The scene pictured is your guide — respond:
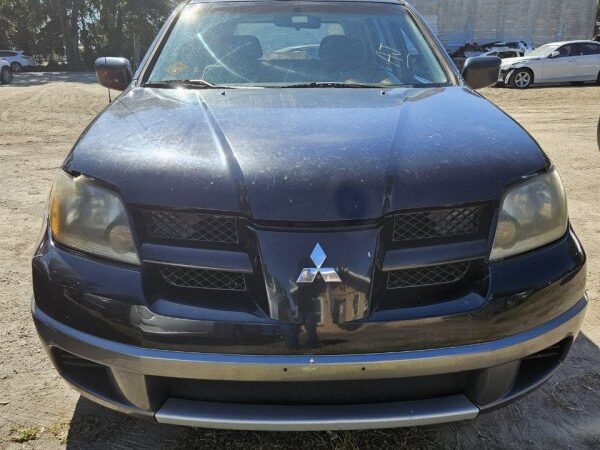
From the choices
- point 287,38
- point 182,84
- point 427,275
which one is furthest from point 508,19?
point 427,275

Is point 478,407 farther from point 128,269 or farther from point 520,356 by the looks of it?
point 128,269

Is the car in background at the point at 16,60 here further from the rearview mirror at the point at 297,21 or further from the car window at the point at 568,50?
the rearview mirror at the point at 297,21

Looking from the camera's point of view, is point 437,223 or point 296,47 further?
point 296,47

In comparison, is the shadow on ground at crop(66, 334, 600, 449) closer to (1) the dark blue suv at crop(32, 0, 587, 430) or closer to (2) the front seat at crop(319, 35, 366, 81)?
(1) the dark blue suv at crop(32, 0, 587, 430)

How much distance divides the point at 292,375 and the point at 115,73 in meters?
2.28

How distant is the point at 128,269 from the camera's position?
1587mm

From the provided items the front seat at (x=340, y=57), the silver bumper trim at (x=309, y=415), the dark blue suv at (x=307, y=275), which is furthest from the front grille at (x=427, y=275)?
the front seat at (x=340, y=57)

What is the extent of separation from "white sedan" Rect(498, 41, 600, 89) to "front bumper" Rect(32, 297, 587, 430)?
15.4 m

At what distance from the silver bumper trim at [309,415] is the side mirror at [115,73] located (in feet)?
6.90

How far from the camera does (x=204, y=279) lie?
1562mm

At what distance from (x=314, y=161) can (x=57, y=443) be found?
141cm

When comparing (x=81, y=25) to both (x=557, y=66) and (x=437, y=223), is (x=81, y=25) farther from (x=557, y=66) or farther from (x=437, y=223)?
(x=437, y=223)

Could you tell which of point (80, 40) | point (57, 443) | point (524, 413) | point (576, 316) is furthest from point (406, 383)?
point (80, 40)

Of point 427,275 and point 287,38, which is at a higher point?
point 287,38
